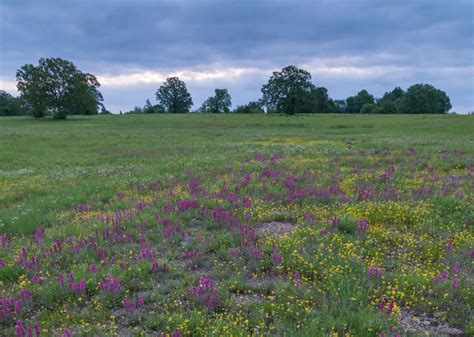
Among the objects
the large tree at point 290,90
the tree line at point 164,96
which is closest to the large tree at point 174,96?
the tree line at point 164,96

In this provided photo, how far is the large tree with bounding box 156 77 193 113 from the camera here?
14550 centimetres

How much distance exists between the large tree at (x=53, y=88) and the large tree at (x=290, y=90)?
46710mm

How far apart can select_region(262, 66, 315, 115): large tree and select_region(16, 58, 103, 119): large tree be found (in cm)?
4671

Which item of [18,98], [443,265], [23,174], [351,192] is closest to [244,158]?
[351,192]

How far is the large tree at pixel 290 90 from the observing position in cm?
9881

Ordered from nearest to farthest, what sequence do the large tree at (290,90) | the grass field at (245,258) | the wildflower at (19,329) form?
the wildflower at (19,329), the grass field at (245,258), the large tree at (290,90)

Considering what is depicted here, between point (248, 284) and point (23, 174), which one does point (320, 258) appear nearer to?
point (248, 284)

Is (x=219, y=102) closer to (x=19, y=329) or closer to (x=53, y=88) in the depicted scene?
(x=53, y=88)

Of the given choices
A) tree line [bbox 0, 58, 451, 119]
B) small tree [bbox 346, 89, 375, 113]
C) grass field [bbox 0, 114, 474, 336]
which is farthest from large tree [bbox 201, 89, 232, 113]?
grass field [bbox 0, 114, 474, 336]

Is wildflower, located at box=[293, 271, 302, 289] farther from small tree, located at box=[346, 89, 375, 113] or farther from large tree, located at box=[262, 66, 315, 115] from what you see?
small tree, located at box=[346, 89, 375, 113]

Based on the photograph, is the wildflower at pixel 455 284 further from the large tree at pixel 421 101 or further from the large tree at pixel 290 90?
the large tree at pixel 421 101

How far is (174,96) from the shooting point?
5753 inches

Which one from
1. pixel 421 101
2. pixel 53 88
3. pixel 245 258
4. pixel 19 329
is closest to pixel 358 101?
pixel 421 101

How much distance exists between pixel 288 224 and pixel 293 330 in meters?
4.48
